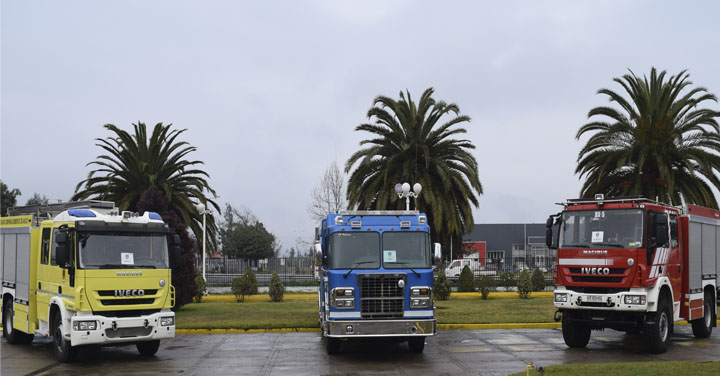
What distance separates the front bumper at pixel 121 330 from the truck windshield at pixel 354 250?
3.64 metres

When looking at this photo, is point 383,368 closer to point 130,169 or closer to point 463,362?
point 463,362

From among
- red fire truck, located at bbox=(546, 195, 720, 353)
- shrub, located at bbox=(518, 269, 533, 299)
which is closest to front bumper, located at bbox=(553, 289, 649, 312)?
red fire truck, located at bbox=(546, 195, 720, 353)

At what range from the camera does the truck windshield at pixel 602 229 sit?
14773mm

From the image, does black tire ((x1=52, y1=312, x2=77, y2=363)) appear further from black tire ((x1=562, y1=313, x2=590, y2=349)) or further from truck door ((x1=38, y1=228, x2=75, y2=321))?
black tire ((x1=562, y1=313, x2=590, y2=349))

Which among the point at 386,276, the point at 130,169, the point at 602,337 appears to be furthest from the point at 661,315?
the point at 130,169

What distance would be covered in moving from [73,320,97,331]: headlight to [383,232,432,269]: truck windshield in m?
5.88

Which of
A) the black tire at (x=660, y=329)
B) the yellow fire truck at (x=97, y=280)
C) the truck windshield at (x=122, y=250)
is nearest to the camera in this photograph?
the yellow fire truck at (x=97, y=280)

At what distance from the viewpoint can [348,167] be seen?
3388cm

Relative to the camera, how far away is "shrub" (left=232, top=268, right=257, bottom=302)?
96.0 feet

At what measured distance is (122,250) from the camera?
14391mm

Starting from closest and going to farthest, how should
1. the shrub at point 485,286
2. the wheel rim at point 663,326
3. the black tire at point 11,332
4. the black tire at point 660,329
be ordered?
the black tire at point 660,329, the wheel rim at point 663,326, the black tire at point 11,332, the shrub at point 485,286

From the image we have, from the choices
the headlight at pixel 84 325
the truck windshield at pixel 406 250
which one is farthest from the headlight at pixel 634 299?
the headlight at pixel 84 325

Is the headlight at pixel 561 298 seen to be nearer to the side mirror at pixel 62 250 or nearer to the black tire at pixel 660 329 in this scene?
the black tire at pixel 660 329

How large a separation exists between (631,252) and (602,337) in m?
4.60
